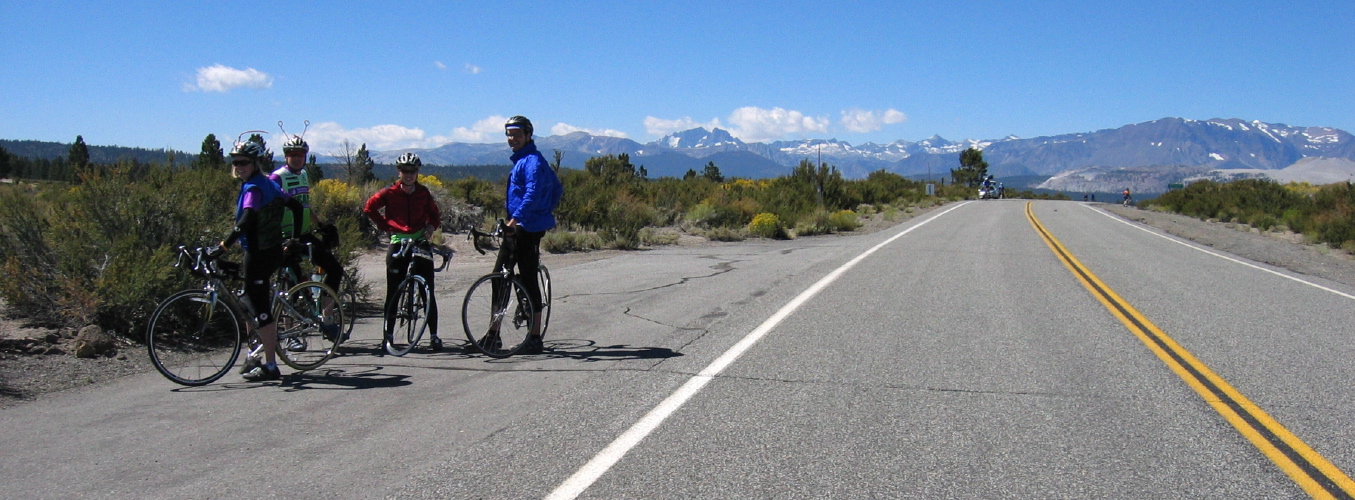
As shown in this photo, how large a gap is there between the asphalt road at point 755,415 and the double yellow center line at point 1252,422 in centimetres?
5

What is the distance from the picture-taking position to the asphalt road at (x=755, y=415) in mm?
4148

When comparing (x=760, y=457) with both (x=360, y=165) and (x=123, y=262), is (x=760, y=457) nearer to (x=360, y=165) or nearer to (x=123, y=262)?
(x=123, y=262)

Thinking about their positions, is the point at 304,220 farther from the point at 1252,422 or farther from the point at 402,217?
the point at 1252,422

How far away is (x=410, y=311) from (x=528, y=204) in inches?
52.4

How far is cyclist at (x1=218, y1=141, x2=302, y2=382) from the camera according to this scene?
6133 mm

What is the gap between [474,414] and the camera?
17.3 ft

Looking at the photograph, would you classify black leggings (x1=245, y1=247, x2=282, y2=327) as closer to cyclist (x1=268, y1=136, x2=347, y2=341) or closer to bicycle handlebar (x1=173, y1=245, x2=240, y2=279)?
bicycle handlebar (x1=173, y1=245, x2=240, y2=279)

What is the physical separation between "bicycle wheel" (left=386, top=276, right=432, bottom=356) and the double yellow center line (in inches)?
228

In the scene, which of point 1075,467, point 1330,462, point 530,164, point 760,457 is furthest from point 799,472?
point 530,164

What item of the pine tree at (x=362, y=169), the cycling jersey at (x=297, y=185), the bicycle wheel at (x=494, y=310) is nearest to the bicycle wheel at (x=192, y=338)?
the cycling jersey at (x=297, y=185)

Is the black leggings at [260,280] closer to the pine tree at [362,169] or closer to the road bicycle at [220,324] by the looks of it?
the road bicycle at [220,324]

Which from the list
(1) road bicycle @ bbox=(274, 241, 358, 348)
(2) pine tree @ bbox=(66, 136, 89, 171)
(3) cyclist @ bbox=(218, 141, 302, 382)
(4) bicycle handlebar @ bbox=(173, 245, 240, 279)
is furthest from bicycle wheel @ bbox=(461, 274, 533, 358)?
(2) pine tree @ bbox=(66, 136, 89, 171)

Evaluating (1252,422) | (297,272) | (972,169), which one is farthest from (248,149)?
(972,169)

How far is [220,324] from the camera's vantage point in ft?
24.2
